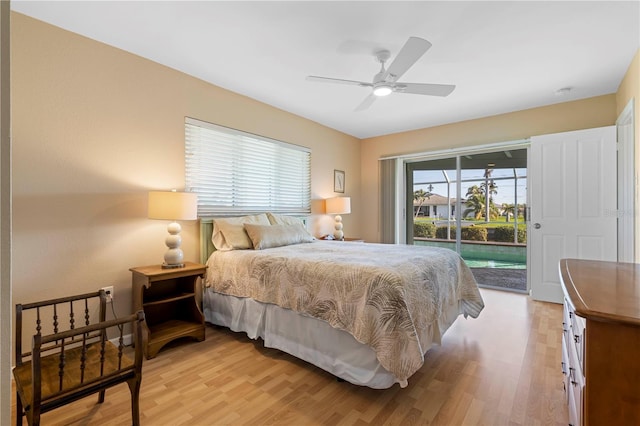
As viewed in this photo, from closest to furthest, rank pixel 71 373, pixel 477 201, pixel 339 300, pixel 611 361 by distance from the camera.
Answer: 1. pixel 611 361
2. pixel 71 373
3. pixel 339 300
4. pixel 477 201

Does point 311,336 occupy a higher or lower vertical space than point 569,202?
lower

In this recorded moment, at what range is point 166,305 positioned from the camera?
2.77 metres

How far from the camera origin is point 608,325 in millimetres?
870

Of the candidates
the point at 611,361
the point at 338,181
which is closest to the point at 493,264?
the point at 338,181

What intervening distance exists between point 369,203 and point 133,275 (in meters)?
4.05

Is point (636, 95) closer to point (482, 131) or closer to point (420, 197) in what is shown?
point (482, 131)

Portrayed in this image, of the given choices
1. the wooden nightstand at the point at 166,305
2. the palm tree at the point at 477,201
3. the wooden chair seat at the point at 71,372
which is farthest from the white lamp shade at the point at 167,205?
the palm tree at the point at 477,201

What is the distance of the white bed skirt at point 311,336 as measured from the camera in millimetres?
1837

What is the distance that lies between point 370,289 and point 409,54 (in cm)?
161

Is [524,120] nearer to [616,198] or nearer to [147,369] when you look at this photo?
[616,198]

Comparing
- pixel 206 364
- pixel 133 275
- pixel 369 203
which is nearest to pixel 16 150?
pixel 133 275

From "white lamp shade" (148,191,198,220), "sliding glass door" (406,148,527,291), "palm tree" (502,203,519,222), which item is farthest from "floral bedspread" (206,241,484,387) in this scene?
"palm tree" (502,203,519,222)

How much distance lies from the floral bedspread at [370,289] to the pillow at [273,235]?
235mm

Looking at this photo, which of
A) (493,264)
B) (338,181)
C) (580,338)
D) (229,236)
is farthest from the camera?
(493,264)
